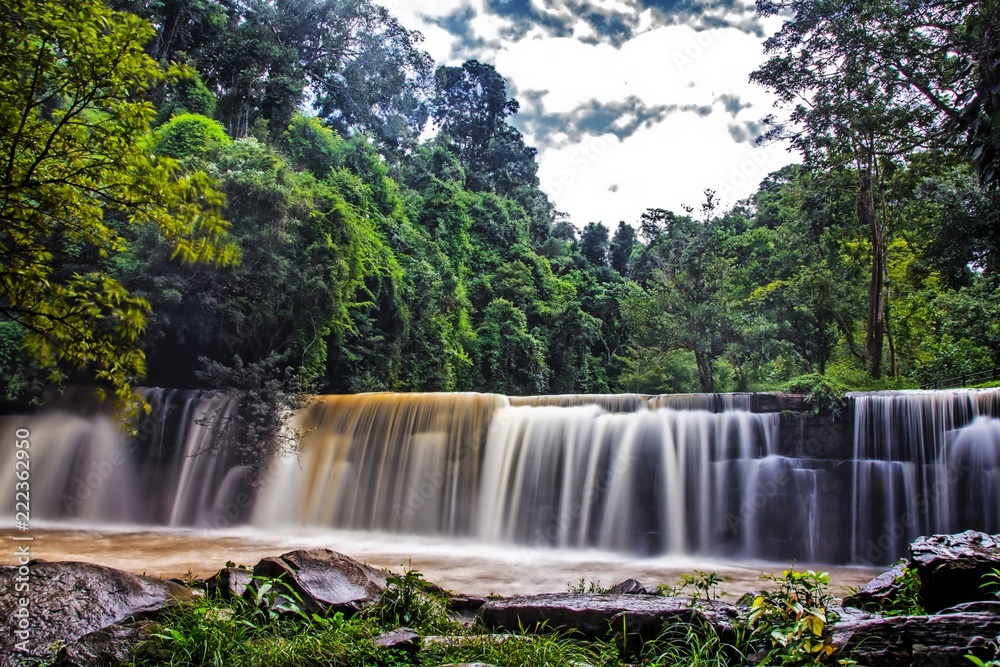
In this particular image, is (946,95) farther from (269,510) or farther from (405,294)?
(269,510)

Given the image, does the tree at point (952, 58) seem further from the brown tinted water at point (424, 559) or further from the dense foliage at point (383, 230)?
the brown tinted water at point (424, 559)

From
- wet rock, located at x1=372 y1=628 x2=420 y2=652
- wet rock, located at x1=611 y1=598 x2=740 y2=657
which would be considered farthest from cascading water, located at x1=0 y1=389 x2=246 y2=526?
wet rock, located at x1=611 y1=598 x2=740 y2=657

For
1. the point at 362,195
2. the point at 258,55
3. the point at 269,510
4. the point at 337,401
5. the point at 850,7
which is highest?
the point at 258,55

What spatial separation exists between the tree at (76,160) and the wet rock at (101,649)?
6.19 feet

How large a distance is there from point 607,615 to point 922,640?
172cm

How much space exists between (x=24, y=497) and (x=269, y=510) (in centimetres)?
401

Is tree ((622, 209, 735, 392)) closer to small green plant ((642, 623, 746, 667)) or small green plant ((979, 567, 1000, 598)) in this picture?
small green plant ((979, 567, 1000, 598))

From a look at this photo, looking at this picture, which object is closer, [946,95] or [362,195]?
[946,95]

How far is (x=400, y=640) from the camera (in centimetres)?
341

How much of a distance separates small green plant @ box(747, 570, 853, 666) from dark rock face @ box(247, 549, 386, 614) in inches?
107

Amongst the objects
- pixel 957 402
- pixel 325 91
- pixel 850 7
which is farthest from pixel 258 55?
pixel 957 402

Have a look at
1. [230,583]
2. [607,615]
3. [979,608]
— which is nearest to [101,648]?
[230,583]

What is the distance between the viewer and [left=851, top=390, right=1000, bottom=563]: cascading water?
8.52 m

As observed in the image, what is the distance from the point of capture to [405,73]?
28938 millimetres
